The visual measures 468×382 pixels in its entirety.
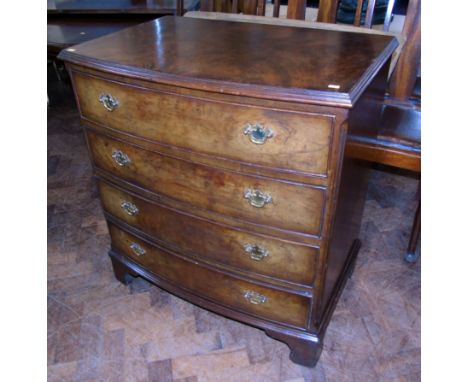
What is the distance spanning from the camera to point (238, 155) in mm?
1076

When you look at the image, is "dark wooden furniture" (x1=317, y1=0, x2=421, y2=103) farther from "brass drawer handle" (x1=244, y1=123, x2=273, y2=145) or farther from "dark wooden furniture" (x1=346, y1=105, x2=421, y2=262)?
"brass drawer handle" (x1=244, y1=123, x2=273, y2=145)

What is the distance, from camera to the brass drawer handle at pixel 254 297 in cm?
134

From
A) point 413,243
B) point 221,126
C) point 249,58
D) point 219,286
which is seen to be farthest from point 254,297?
point 413,243

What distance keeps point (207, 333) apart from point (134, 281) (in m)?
0.42

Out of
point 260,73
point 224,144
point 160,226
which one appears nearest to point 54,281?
point 160,226

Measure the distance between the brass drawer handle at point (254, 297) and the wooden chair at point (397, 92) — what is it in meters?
0.53

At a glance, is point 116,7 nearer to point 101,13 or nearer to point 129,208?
point 101,13

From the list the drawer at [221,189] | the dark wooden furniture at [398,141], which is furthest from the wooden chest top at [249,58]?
the dark wooden furniture at [398,141]

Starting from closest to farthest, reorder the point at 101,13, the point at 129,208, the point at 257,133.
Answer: the point at 257,133, the point at 129,208, the point at 101,13

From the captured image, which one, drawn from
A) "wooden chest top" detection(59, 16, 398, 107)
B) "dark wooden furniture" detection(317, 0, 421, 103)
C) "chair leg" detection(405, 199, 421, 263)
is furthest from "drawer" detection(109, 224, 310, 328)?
"dark wooden furniture" detection(317, 0, 421, 103)

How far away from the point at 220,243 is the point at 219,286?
0.64ft

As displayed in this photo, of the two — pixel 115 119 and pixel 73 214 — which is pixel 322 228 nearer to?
pixel 115 119

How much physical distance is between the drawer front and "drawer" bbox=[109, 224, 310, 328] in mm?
68

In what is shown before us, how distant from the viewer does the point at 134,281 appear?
1798 millimetres
